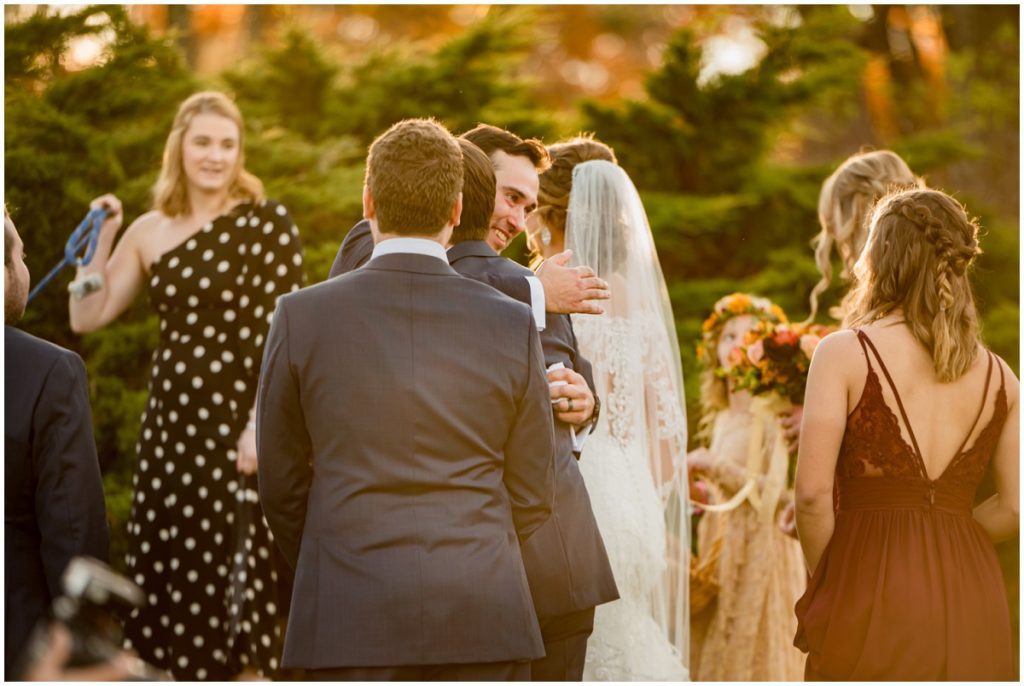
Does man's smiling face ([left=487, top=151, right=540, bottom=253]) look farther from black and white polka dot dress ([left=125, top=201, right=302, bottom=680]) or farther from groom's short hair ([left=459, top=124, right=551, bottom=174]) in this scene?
black and white polka dot dress ([left=125, top=201, right=302, bottom=680])

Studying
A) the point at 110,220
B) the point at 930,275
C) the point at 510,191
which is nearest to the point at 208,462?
the point at 110,220

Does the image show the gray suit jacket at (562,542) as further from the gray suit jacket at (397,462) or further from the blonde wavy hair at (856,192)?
the blonde wavy hair at (856,192)

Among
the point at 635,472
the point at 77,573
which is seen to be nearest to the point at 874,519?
the point at 635,472

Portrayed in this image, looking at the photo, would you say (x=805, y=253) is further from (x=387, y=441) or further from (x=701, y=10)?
(x=701, y=10)

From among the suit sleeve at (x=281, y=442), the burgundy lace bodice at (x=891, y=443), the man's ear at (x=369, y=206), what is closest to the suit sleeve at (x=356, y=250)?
the man's ear at (x=369, y=206)

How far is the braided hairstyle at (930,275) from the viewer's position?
11.4ft

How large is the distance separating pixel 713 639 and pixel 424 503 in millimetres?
2956

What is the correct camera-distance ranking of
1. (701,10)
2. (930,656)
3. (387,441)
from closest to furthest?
(387,441) < (930,656) < (701,10)

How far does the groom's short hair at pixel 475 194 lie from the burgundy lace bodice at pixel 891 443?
1.23 meters

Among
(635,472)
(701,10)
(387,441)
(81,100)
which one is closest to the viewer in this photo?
(387,441)

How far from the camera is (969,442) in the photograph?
11.6 ft

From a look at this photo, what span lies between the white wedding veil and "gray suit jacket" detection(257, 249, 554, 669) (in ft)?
4.45

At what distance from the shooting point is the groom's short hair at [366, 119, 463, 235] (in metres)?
2.80

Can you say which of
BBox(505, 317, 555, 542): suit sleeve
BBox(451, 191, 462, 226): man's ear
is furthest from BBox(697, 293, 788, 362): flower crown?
BBox(451, 191, 462, 226): man's ear
